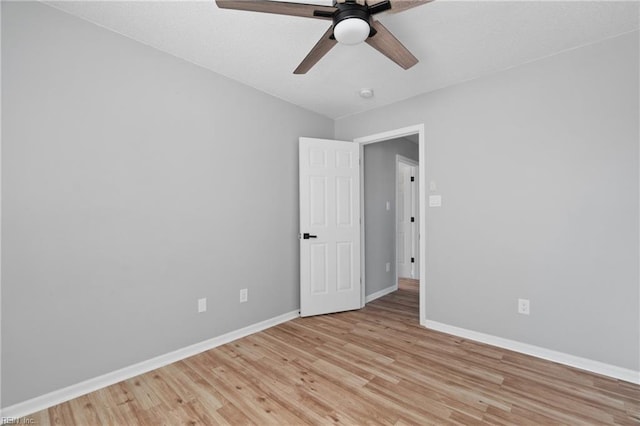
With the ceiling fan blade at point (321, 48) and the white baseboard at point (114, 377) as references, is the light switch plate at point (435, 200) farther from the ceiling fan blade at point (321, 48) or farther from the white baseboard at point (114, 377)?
the white baseboard at point (114, 377)

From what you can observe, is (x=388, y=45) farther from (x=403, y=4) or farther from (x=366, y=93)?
(x=366, y=93)

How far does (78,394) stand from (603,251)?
3859 millimetres

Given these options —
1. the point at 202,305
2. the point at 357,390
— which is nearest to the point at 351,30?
the point at 357,390

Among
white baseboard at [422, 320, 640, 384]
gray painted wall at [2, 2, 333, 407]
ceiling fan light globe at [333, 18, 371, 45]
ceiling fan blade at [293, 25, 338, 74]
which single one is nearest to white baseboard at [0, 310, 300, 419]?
gray painted wall at [2, 2, 333, 407]

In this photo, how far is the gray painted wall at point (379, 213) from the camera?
3.98 meters

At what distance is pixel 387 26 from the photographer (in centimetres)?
199

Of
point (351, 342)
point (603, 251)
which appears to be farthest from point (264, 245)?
point (603, 251)

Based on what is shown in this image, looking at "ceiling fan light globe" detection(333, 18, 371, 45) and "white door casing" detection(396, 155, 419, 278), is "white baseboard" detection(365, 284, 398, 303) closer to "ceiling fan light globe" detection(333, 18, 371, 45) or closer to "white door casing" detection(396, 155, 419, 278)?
"white door casing" detection(396, 155, 419, 278)

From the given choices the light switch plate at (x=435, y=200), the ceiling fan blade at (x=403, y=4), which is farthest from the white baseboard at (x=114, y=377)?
the ceiling fan blade at (x=403, y=4)

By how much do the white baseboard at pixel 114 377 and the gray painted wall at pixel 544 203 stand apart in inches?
81.6

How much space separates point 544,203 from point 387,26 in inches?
75.6

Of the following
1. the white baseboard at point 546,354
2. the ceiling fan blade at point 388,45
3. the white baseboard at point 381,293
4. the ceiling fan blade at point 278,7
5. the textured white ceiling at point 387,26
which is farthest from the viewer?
the white baseboard at point 381,293

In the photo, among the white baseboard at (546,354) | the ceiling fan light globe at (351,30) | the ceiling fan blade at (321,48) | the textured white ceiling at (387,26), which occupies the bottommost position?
the white baseboard at (546,354)

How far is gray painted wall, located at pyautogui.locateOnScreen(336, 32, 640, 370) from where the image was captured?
6.86 ft
